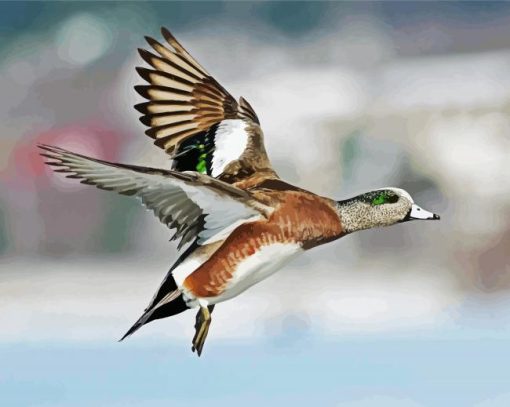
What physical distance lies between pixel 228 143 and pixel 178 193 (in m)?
0.29

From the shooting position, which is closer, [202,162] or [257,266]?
[257,266]

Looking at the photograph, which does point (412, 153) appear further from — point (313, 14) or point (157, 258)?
point (313, 14)

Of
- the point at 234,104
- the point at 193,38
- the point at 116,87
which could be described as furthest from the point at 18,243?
the point at 234,104

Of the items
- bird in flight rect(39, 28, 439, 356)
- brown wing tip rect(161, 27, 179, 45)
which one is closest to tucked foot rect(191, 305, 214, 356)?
bird in flight rect(39, 28, 439, 356)

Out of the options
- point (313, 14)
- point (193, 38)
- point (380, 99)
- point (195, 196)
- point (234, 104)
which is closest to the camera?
point (195, 196)

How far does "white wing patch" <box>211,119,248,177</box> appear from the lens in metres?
1.47

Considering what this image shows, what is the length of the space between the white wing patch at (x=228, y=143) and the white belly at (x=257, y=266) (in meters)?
0.23

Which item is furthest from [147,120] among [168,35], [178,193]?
[178,193]

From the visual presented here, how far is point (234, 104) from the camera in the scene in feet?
5.41

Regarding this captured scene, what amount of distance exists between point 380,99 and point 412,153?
763mm

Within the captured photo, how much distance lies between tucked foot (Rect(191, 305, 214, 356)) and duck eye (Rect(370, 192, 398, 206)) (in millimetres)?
195

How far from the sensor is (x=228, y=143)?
1.51 metres

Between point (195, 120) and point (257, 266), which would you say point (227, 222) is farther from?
point (195, 120)

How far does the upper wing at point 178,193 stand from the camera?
3.71 feet
